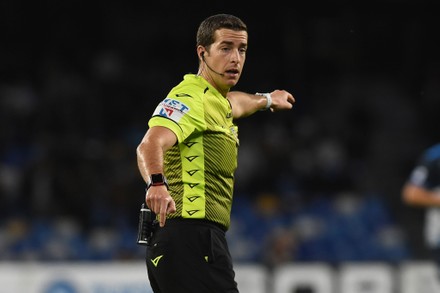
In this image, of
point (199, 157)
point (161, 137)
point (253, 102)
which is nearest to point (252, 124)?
point (253, 102)

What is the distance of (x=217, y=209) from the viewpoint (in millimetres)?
4012

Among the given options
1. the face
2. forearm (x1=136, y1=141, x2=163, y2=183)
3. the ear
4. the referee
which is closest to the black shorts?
the referee

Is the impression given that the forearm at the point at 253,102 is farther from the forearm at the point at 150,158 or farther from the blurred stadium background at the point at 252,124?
the blurred stadium background at the point at 252,124

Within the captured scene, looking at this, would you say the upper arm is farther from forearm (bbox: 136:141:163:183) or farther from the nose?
the nose

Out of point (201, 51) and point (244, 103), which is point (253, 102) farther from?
point (201, 51)

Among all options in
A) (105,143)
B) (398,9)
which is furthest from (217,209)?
(398,9)

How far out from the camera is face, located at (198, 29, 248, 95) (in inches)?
162

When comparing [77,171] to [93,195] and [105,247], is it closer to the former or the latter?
[93,195]

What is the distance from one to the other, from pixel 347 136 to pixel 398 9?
3189 mm

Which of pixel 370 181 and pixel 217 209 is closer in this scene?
pixel 217 209

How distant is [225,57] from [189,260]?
94 cm

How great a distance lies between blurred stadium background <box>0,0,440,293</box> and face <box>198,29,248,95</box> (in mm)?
4873

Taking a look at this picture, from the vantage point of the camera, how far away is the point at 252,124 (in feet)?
44.0

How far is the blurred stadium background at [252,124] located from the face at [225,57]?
487 cm
